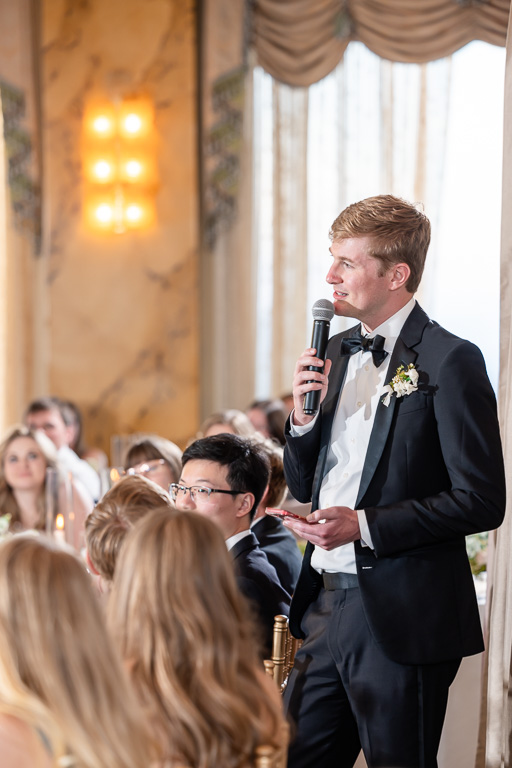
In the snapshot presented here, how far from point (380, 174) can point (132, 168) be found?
1997 mm

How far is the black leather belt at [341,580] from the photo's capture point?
2.45 m

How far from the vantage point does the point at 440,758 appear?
3.41 meters

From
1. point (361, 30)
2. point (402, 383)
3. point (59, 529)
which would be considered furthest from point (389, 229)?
point (361, 30)

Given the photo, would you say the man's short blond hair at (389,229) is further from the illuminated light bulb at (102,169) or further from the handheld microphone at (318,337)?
the illuminated light bulb at (102,169)

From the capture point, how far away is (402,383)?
2404 millimetres

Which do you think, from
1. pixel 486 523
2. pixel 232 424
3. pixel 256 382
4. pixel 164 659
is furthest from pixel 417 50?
pixel 164 659

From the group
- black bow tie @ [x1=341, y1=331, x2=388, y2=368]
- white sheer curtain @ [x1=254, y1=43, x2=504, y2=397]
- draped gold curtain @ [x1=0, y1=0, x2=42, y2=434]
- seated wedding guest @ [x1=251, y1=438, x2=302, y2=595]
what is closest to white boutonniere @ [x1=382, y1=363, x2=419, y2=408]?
black bow tie @ [x1=341, y1=331, x2=388, y2=368]

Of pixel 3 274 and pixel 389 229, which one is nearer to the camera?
pixel 389 229

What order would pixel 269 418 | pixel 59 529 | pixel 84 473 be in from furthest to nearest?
1. pixel 269 418
2. pixel 84 473
3. pixel 59 529

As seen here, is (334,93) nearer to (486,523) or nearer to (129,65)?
(129,65)

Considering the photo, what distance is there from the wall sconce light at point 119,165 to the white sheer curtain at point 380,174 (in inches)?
36.7

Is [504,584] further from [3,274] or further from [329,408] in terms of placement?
[3,274]

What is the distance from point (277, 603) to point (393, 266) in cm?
108

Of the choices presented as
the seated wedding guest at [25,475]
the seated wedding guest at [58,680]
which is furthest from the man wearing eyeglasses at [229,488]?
the seated wedding guest at [25,475]
